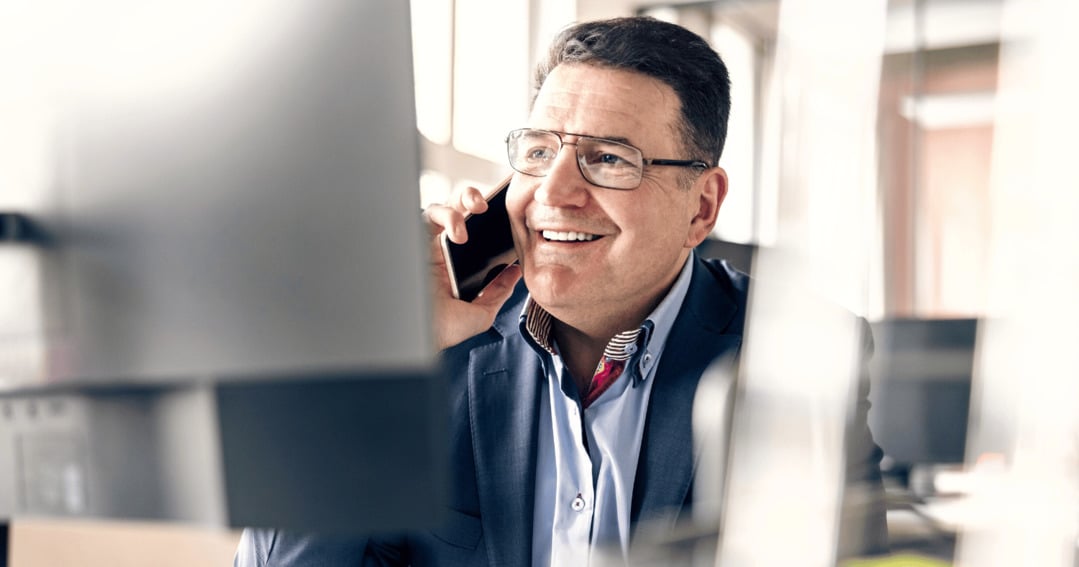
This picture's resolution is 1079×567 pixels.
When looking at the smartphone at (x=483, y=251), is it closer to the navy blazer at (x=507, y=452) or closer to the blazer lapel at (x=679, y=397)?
the navy blazer at (x=507, y=452)

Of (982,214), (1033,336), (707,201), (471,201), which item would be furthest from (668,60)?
(1033,336)

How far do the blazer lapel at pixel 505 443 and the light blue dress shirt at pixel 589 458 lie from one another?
21 millimetres

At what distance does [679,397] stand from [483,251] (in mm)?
342

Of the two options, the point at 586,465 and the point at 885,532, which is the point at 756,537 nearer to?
the point at 885,532

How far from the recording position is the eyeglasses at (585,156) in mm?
1315

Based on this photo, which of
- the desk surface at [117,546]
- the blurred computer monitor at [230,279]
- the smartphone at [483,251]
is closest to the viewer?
the blurred computer monitor at [230,279]

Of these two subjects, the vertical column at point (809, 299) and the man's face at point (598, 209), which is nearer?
the vertical column at point (809, 299)

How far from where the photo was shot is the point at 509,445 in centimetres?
126

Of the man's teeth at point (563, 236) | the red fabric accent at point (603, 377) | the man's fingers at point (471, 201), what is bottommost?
the red fabric accent at point (603, 377)

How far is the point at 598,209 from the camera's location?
1354mm

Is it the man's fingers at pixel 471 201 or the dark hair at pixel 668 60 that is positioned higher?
the dark hair at pixel 668 60

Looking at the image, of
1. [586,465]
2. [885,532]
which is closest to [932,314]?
[586,465]

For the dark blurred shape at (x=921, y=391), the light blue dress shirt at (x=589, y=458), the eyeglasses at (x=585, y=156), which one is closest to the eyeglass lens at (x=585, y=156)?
the eyeglasses at (x=585, y=156)

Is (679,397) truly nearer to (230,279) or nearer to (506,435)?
(506,435)
